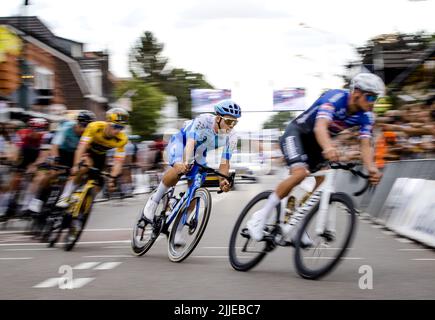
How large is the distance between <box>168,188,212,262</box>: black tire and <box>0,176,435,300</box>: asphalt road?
13 cm

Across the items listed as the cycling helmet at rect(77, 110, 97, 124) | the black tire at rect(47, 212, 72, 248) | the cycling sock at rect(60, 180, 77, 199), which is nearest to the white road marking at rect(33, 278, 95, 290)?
the black tire at rect(47, 212, 72, 248)

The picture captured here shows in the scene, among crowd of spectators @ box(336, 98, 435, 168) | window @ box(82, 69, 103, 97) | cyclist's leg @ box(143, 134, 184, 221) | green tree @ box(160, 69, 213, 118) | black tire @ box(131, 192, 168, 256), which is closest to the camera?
cyclist's leg @ box(143, 134, 184, 221)

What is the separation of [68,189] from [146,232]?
2061mm

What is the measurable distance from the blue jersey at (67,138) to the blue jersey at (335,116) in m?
4.77

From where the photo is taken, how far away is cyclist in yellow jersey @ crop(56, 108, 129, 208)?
1059 centimetres

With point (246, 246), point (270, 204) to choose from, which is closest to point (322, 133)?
point (270, 204)

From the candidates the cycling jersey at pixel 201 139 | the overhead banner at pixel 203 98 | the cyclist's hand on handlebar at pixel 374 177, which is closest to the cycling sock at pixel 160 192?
the cycling jersey at pixel 201 139

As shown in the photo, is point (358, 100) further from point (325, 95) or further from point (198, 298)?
point (198, 298)

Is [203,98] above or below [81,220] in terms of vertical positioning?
above

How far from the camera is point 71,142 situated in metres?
11.9

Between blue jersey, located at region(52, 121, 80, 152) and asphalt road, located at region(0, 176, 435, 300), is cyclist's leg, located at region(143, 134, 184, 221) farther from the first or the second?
blue jersey, located at region(52, 121, 80, 152)

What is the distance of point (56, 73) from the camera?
180ft

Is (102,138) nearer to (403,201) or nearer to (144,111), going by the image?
(403,201)
